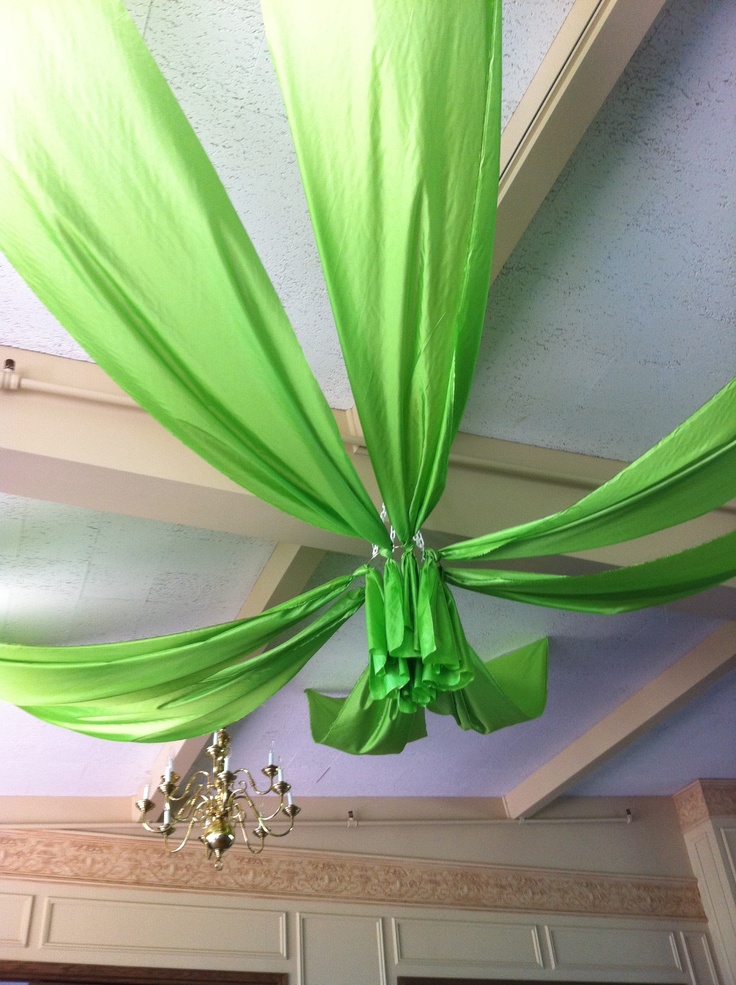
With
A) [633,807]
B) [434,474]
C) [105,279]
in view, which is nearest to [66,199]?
[105,279]

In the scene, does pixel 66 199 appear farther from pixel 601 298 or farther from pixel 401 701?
pixel 601 298

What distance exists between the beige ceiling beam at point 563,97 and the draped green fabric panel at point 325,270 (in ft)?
2.27

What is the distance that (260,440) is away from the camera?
187 centimetres

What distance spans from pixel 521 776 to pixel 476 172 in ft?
15.3

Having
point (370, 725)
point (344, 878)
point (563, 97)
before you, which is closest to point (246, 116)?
point (563, 97)

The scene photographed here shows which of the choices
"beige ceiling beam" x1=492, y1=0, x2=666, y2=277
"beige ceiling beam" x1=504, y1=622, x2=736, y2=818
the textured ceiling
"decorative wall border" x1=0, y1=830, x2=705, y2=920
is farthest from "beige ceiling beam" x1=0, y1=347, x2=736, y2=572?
"decorative wall border" x1=0, y1=830, x2=705, y2=920

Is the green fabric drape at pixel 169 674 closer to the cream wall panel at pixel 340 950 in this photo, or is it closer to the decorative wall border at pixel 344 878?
the decorative wall border at pixel 344 878

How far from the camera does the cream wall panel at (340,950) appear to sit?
4.78m

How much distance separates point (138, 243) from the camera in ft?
5.28

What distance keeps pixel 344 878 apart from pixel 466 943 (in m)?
0.77

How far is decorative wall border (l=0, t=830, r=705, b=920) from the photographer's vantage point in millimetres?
4645

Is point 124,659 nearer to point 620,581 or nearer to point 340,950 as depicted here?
point 620,581

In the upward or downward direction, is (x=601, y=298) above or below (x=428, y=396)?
above

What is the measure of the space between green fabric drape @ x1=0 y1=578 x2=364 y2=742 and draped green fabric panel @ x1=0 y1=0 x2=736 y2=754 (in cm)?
1
